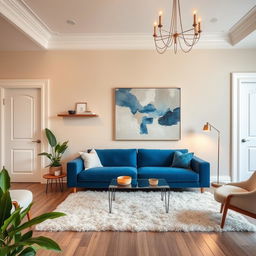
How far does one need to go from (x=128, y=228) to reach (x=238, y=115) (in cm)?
337

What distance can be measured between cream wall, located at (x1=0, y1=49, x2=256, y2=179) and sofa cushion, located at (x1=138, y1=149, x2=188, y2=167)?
0.23 m

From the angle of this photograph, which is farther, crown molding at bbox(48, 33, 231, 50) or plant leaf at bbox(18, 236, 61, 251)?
crown molding at bbox(48, 33, 231, 50)

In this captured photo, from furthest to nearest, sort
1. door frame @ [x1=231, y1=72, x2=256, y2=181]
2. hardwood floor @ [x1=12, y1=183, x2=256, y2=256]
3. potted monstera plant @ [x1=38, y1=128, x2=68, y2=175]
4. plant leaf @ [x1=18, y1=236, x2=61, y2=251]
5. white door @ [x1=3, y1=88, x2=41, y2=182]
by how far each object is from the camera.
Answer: white door @ [x1=3, y1=88, x2=41, y2=182], door frame @ [x1=231, y1=72, x2=256, y2=181], potted monstera plant @ [x1=38, y1=128, x2=68, y2=175], hardwood floor @ [x1=12, y1=183, x2=256, y2=256], plant leaf @ [x1=18, y1=236, x2=61, y2=251]

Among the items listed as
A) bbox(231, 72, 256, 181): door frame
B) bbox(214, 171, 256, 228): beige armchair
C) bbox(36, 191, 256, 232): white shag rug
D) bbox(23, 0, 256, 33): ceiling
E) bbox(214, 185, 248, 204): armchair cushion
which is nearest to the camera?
bbox(214, 171, 256, 228): beige armchair

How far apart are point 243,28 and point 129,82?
2.41 metres

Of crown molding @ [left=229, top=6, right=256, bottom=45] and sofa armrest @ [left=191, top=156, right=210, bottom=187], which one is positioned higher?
crown molding @ [left=229, top=6, right=256, bottom=45]

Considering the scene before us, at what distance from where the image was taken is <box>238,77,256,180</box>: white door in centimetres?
424

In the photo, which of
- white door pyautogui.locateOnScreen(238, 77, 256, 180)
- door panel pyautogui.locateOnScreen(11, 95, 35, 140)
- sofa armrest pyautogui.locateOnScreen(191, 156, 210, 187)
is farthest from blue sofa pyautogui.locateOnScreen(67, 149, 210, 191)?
door panel pyautogui.locateOnScreen(11, 95, 35, 140)

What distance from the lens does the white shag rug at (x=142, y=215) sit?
7.82 feet

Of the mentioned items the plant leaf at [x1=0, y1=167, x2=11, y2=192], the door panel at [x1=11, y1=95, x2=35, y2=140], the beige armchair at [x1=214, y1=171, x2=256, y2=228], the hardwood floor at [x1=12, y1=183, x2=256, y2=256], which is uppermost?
the door panel at [x1=11, y1=95, x2=35, y2=140]

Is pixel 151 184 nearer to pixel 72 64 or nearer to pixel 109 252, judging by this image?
pixel 109 252

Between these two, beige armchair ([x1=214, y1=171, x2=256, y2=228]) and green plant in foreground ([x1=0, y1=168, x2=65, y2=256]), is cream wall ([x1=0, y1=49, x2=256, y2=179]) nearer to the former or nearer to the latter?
beige armchair ([x1=214, y1=171, x2=256, y2=228])

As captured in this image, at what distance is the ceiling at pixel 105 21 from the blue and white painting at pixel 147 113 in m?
1.04

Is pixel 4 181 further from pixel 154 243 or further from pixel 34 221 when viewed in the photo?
pixel 154 243
